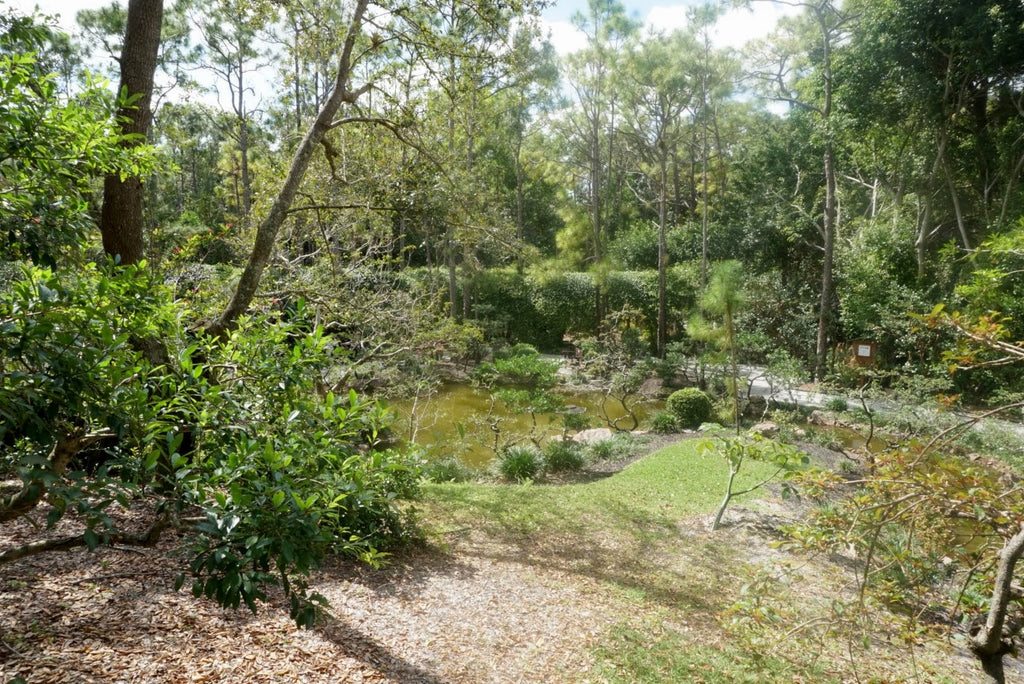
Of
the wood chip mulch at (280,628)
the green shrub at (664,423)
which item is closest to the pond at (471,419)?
the green shrub at (664,423)

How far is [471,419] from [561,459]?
8.11 ft

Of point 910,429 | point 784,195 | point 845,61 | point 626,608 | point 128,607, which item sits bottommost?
point 626,608

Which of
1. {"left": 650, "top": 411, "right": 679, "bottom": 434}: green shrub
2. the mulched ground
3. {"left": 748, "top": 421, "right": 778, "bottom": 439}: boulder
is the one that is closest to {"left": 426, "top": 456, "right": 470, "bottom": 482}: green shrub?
the mulched ground

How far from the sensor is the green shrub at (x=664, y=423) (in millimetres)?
11594

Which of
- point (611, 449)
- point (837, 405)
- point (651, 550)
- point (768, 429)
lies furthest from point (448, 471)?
point (837, 405)

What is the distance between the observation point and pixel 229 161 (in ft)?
80.9

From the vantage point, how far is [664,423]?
11.6 m

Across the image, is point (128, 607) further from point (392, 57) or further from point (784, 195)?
point (784, 195)

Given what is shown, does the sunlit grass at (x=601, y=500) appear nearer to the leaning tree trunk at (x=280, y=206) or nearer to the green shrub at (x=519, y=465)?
the green shrub at (x=519, y=465)

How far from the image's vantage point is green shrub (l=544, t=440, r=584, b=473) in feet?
30.8

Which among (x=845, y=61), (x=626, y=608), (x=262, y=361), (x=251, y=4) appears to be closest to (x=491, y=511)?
(x=626, y=608)

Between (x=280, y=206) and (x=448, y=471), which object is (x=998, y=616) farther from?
(x=448, y=471)

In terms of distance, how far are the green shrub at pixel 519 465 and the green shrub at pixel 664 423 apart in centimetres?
344

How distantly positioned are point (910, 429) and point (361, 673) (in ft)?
30.0
